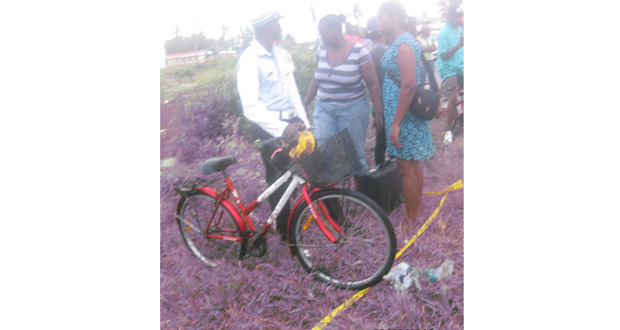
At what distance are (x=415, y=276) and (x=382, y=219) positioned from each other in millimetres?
430

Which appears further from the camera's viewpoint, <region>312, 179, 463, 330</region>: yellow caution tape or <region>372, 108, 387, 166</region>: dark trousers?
<region>372, 108, 387, 166</region>: dark trousers

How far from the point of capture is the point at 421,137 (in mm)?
2629

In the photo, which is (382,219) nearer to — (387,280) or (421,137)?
(387,280)

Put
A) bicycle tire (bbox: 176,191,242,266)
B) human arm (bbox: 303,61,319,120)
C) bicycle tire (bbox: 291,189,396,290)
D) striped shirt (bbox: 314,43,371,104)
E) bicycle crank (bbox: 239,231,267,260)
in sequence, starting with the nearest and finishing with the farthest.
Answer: bicycle tire (bbox: 291,189,396,290), striped shirt (bbox: 314,43,371,104), human arm (bbox: 303,61,319,120), bicycle crank (bbox: 239,231,267,260), bicycle tire (bbox: 176,191,242,266)

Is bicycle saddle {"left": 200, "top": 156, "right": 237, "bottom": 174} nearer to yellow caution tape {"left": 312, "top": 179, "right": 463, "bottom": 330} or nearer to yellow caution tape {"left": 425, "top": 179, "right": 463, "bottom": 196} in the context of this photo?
yellow caution tape {"left": 312, "top": 179, "right": 463, "bottom": 330}

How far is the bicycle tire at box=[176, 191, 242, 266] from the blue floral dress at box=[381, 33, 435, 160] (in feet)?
4.03

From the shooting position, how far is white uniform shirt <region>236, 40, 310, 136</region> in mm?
2779

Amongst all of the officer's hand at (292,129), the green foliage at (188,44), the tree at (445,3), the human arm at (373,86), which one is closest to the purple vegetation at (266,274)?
the human arm at (373,86)

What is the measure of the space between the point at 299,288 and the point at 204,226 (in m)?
0.83

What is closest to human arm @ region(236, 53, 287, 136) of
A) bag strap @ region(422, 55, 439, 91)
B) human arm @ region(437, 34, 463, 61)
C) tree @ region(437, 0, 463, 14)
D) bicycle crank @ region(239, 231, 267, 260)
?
bicycle crank @ region(239, 231, 267, 260)

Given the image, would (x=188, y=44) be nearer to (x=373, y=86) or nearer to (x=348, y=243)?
(x=373, y=86)

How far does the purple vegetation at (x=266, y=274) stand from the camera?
2.53m
